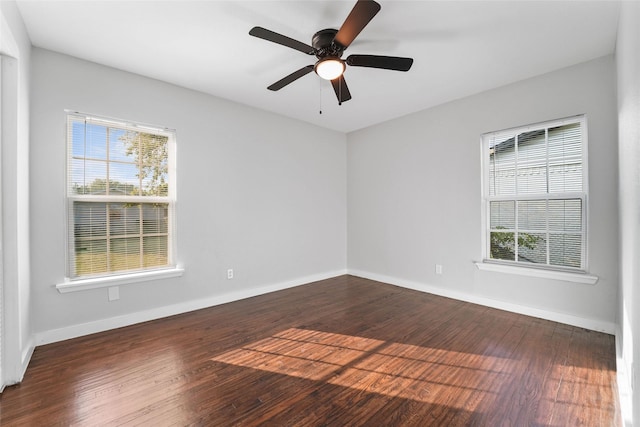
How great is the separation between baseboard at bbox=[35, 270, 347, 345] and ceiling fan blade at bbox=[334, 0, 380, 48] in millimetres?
3216

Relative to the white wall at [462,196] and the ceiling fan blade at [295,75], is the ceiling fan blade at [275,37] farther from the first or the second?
the white wall at [462,196]

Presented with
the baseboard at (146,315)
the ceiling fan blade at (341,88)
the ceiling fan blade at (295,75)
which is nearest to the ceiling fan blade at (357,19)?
the ceiling fan blade at (295,75)

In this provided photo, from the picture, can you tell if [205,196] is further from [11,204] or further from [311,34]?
[311,34]

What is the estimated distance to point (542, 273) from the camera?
3105mm

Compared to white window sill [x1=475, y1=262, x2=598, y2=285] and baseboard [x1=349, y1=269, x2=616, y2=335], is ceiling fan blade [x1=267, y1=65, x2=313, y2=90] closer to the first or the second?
white window sill [x1=475, y1=262, x2=598, y2=285]

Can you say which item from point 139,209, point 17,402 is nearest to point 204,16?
point 139,209

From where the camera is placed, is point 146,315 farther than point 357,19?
Yes

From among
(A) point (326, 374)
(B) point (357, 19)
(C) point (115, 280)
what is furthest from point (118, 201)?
(B) point (357, 19)

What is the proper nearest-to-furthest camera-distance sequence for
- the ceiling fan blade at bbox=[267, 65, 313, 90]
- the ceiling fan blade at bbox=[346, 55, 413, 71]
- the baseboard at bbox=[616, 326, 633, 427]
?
the baseboard at bbox=[616, 326, 633, 427]
the ceiling fan blade at bbox=[346, 55, 413, 71]
the ceiling fan blade at bbox=[267, 65, 313, 90]

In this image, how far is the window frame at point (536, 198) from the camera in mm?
2877

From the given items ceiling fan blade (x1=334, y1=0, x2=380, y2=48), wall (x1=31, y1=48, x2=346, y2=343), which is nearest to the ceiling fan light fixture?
ceiling fan blade (x1=334, y1=0, x2=380, y2=48)

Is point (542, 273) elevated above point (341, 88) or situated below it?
below

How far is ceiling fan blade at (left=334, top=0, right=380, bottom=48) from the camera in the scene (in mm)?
1657

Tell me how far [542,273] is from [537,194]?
0.89 meters
